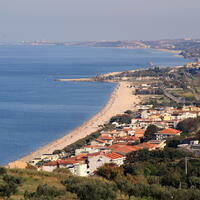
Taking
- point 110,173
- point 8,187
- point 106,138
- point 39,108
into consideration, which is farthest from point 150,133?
point 8,187

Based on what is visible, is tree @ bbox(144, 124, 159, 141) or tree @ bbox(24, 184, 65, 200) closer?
tree @ bbox(24, 184, 65, 200)

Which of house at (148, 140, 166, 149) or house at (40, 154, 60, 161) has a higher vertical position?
house at (148, 140, 166, 149)

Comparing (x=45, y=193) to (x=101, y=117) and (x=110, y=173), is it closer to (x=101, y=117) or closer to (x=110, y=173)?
(x=110, y=173)

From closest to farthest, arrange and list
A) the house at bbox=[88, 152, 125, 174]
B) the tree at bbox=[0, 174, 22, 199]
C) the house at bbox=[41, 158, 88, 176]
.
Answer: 1. the tree at bbox=[0, 174, 22, 199]
2. the house at bbox=[41, 158, 88, 176]
3. the house at bbox=[88, 152, 125, 174]

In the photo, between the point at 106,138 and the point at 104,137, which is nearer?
the point at 106,138

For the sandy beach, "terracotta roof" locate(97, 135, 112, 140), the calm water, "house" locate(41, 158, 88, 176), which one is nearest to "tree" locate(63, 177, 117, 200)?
"house" locate(41, 158, 88, 176)

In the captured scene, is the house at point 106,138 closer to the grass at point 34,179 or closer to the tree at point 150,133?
the tree at point 150,133

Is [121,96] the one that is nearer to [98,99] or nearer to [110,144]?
[98,99]

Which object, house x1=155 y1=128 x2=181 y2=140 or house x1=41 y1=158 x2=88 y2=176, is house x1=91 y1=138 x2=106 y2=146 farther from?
house x1=41 y1=158 x2=88 y2=176
